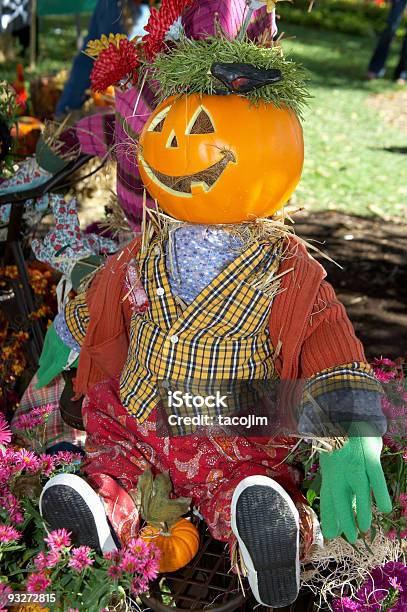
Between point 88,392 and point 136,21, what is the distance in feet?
17.4

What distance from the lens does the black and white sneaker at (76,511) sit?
6.18 ft

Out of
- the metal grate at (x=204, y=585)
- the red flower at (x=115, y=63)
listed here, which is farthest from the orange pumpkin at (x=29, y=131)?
the metal grate at (x=204, y=585)

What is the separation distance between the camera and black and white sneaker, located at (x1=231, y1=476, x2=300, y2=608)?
1.82 m

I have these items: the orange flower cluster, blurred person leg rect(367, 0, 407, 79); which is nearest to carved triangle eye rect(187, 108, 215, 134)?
the orange flower cluster

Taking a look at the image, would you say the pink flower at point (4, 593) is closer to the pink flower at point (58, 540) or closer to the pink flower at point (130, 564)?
the pink flower at point (58, 540)

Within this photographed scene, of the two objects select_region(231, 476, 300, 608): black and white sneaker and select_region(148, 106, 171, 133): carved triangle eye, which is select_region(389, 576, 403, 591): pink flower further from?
select_region(148, 106, 171, 133): carved triangle eye

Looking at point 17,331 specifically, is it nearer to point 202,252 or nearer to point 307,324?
point 202,252

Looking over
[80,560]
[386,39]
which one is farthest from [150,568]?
[386,39]

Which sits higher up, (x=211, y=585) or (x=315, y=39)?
(x=211, y=585)

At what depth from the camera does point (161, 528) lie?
6.74 ft

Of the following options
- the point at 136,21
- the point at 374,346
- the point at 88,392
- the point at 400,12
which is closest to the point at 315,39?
the point at 400,12

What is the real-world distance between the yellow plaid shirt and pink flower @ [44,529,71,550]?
1.54ft

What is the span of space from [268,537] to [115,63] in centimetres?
158

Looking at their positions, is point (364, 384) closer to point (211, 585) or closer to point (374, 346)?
point (211, 585)
